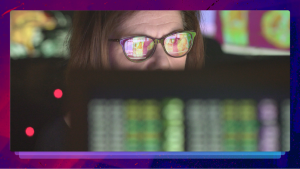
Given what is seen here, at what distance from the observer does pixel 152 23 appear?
1.05m

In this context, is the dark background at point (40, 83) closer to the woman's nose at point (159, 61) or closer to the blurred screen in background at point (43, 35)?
the blurred screen in background at point (43, 35)

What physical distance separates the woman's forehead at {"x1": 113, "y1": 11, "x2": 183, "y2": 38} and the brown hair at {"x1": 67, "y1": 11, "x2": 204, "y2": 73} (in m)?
0.02

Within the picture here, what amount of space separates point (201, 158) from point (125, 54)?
19.7 inches

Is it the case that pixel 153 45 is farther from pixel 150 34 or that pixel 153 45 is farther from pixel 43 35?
pixel 43 35

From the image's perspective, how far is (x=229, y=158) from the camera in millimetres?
1089

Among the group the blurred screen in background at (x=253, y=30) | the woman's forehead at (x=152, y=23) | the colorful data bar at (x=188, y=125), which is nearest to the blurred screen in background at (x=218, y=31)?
the blurred screen in background at (x=253, y=30)

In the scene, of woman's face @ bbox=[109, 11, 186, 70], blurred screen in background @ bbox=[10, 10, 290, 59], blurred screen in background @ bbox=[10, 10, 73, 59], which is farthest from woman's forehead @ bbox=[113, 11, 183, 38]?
blurred screen in background @ bbox=[10, 10, 73, 59]

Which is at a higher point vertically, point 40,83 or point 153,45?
point 153,45

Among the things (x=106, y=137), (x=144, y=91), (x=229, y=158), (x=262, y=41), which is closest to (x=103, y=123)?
(x=106, y=137)

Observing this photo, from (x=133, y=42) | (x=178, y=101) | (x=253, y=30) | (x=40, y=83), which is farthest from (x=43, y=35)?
(x=253, y=30)

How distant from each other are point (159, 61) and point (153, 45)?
0.06 metres

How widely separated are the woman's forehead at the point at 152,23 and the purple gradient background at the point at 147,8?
5cm

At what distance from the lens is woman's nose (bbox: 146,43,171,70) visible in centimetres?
104

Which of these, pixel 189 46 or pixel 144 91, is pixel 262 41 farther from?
pixel 144 91
